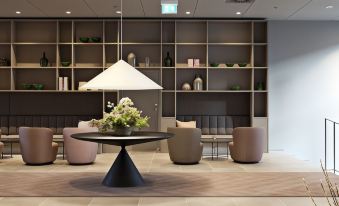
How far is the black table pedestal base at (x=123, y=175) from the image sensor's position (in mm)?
6410

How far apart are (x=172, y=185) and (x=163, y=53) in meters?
5.38

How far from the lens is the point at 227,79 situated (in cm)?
1128

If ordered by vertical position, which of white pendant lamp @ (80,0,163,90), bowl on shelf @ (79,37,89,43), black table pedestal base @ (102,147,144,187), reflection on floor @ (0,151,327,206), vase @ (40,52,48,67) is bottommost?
reflection on floor @ (0,151,327,206)

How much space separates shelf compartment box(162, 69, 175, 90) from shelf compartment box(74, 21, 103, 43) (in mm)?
1851

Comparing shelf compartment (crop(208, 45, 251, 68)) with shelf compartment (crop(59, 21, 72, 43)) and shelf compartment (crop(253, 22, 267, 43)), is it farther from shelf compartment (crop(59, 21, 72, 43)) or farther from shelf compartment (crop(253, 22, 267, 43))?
shelf compartment (crop(59, 21, 72, 43))

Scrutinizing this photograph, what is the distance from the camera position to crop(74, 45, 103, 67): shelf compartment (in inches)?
442

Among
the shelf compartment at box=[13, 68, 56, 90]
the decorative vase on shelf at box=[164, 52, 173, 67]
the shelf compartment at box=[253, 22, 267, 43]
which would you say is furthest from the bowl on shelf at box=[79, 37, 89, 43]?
the shelf compartment at box=[253, 22, 267, 43]

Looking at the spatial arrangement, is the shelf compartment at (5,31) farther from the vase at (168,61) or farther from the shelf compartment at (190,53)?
the shelf compartment at (190,53)

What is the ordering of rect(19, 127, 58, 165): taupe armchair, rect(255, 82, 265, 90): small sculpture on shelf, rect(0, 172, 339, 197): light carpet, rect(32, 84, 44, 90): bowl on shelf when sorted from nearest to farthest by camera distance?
rect(0, 172, 339, 197): light carpet < rect(19, 127, 58, 165): taupe armchair < rect(32, 84, 44, 90): bowl on shelf < rect(255, 82, 265, 90): small sculpture on shelf

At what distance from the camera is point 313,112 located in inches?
438

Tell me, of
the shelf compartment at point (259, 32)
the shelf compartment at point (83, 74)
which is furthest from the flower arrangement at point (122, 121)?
the shelf compartment at point (259, 32)

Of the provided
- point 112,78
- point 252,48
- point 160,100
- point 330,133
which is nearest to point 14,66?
point 160,100

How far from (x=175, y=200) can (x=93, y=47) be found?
657 centimetres

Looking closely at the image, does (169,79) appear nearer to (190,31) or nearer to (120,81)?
(190,31)
